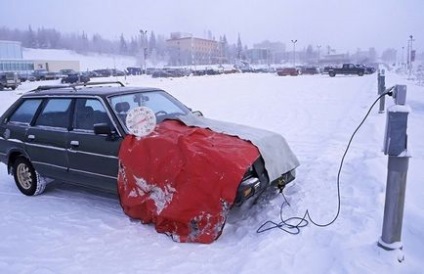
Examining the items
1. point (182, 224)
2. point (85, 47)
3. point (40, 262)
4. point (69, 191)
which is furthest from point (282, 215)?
point (85, 47)

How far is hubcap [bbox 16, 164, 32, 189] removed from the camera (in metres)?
5.92

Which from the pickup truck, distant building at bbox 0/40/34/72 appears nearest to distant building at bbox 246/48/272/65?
distant building at bbox 0/40/34/72

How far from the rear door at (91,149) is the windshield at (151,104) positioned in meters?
0.19

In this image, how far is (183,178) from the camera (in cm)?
403

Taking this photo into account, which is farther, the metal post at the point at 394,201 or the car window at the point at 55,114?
the car window at the point at 55,114

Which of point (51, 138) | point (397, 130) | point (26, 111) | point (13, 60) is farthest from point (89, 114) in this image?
point (13, 60)

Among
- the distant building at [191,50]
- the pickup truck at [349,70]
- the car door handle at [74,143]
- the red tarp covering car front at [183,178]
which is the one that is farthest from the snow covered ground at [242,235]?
the distant building at [191,50]

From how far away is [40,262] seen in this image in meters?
3.83

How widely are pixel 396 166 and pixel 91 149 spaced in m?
3.67

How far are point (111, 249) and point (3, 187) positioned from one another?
3.48 meters

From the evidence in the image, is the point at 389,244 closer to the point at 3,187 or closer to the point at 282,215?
the point at 282,215

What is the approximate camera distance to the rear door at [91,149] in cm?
479

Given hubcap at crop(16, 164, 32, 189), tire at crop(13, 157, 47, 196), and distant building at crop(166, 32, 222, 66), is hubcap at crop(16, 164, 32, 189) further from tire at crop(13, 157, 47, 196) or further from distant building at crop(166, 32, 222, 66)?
distant building at crop(166, 32, 222, 66)

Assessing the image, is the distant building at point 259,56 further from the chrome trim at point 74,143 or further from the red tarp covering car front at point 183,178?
the red tarp covering car front at point 183,178
